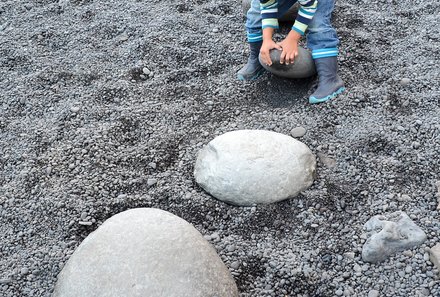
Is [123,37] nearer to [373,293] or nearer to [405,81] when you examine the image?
[405,81]

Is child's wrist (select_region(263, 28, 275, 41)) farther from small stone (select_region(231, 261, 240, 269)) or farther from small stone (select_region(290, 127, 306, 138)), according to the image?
small stone (select_region(231, 261, 240, 269))

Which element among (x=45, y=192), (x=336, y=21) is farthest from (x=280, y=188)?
(x=336, y=21)

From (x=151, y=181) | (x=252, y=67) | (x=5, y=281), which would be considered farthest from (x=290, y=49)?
(x=5, y=281)

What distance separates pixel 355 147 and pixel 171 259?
1035mm

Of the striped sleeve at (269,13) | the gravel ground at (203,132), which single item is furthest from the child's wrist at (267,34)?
the gravel ground at (203,132)

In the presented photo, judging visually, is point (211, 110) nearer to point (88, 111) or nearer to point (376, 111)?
point (88, 111)

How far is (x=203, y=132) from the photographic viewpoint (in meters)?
2.51

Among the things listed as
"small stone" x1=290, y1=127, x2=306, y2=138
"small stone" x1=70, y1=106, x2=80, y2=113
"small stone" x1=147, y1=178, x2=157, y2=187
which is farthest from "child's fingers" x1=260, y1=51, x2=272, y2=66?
"small stone" x1=70, y1=106, x2=80, y2=113

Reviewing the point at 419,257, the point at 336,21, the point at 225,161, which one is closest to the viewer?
the point at 419,257

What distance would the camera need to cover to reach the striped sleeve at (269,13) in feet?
8.85

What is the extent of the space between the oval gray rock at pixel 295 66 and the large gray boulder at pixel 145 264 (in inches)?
44.2

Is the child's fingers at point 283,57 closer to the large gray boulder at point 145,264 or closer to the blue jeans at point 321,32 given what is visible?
the blue jeans at point 321,32

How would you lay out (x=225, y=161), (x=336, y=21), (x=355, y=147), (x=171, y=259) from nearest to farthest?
(x=171, y=259) < (x=225, y=161) < (x=355, y=147) < (x=336, y=21)

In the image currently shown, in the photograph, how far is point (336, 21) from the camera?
3211mm
